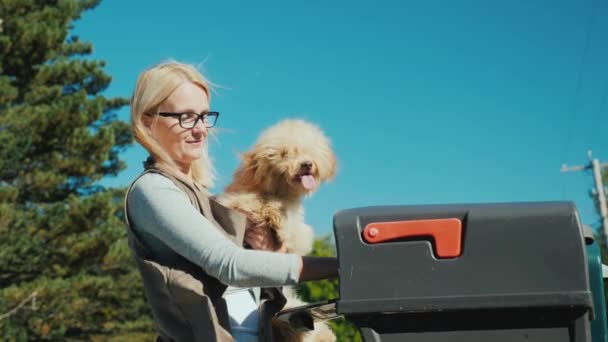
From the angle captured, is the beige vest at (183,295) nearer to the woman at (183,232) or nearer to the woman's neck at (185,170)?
the woman at (183,232)

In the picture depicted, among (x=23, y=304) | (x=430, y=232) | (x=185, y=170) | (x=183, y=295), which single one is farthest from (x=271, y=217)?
(x=23, y=304)

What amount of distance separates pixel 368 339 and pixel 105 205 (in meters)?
17.4

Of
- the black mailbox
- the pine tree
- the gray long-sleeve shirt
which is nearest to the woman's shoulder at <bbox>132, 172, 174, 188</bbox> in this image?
the gray long-sleeve shirt

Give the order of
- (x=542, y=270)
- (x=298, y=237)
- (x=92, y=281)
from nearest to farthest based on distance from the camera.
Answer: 1. (x=542, y=270)
2. (x=298, y=237)
3. (x=92, y=281)

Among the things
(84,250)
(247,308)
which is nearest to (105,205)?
(84,250)

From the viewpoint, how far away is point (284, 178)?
3.65 meters

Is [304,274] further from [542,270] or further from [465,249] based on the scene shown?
[542,270]

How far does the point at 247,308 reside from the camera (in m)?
2.06

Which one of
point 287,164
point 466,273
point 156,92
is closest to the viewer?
point 466,273

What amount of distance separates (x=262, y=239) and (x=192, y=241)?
158cm

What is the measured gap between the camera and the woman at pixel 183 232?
5.57ft

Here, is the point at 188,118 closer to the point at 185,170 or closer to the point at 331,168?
the point at 185,170

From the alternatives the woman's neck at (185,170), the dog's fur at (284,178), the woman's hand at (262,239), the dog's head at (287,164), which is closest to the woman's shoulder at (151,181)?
the woman's neck at (185,170)

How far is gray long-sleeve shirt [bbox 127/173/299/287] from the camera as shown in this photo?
169 cm
